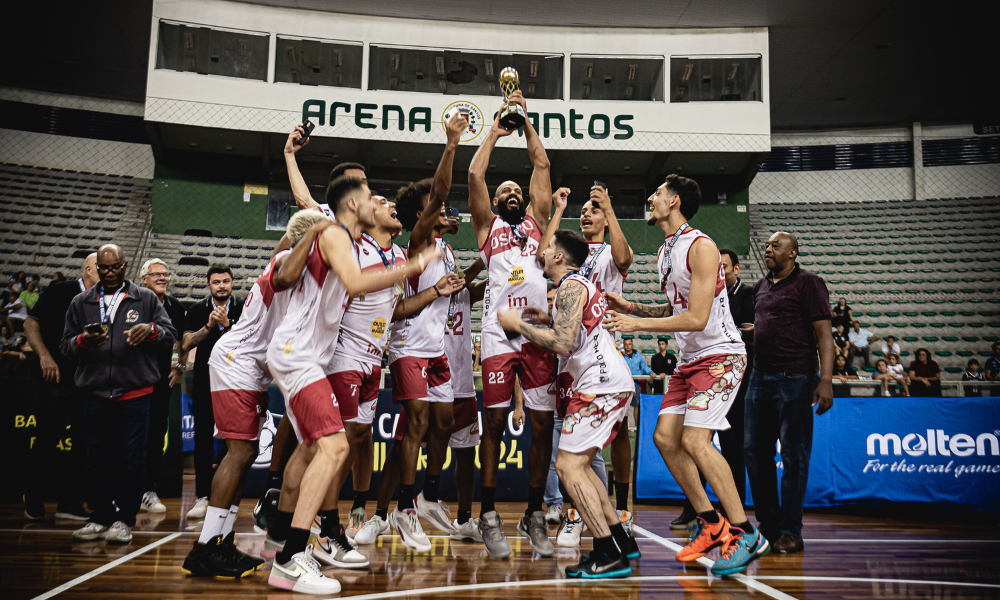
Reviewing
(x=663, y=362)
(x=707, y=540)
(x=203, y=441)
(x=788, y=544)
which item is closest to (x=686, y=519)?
(x=788, y=544)

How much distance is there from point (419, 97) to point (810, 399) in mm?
16022

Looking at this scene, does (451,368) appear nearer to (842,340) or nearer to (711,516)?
(711,516)

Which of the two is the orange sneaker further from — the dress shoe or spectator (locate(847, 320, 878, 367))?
spectator (locate(847, 320, 878, 367))

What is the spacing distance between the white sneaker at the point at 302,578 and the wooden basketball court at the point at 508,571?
0.07m

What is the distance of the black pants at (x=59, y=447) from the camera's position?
564 centimetres

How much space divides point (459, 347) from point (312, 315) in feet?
5.93

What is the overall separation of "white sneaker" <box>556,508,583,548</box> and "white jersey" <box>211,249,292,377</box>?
8.26ft

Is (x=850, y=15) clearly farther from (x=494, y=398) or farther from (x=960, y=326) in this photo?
(x=494, y=398)

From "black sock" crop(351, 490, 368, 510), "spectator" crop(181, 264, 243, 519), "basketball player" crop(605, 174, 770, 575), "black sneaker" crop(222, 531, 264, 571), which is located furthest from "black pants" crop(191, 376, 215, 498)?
"basketball player" crop(605, 174, 770, 575)

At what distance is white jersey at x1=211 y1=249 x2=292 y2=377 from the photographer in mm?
4004

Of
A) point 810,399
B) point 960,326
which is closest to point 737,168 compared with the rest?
point 960,326

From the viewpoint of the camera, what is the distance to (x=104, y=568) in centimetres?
391

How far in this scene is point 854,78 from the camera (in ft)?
67.8

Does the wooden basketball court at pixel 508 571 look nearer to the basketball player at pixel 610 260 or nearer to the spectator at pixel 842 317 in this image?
the basketball player at pixel 610 260
